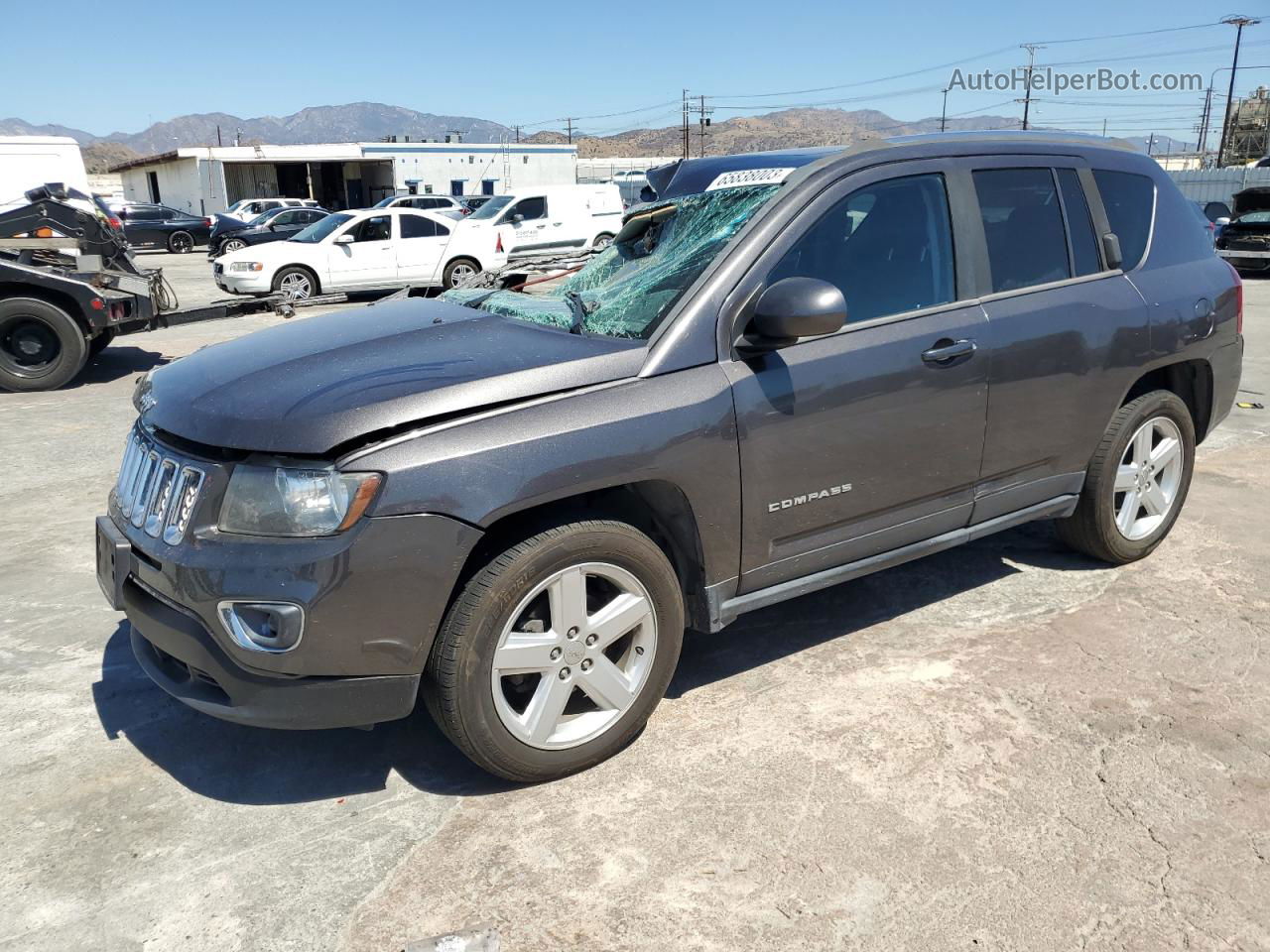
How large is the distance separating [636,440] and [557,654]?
654mm

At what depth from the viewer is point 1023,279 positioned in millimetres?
3820

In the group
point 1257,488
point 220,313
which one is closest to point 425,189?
point 220,313

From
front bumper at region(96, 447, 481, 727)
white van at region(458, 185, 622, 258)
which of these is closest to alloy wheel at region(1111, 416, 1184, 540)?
front bumper at region(96, 447, 481, 727)

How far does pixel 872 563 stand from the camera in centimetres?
356

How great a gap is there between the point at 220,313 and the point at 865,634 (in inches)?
268

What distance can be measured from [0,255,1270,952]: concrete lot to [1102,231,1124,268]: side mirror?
55.3 inches

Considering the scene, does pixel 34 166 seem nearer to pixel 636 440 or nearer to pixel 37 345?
pixel 37 345

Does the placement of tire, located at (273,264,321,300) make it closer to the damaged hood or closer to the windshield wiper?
the damaged hood

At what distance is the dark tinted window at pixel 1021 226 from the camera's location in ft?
12.3

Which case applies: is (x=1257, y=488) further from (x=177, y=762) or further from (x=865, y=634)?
(x=177, y=762)

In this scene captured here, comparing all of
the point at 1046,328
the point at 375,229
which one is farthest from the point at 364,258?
the point at 1046,328

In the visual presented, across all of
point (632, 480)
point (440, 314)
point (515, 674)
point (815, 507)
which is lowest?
point (515, 674)

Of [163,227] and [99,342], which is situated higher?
[163,227]

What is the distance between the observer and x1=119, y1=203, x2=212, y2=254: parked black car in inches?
1233
